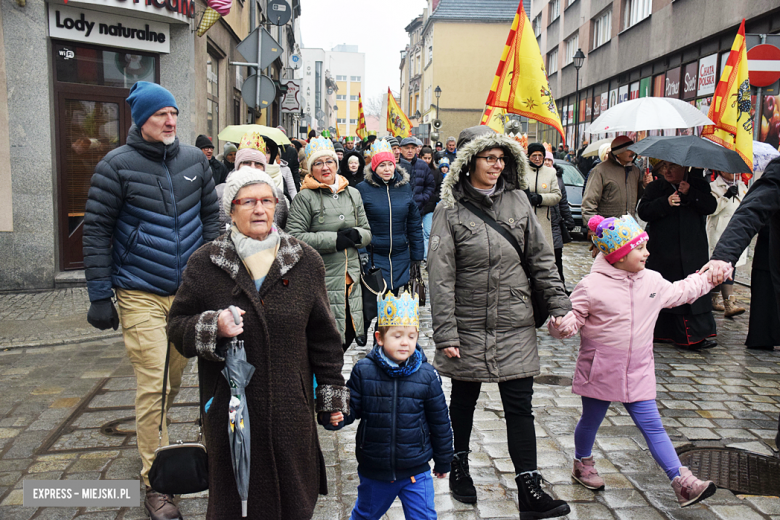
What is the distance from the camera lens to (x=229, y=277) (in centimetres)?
291

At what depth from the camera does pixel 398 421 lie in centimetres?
334

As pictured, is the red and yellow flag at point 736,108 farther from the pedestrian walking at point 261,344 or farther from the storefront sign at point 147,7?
the storefront sign at point 147,7

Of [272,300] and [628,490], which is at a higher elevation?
[272,300]

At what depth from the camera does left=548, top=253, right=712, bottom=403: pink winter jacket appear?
13.4ft

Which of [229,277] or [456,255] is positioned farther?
[456,255]

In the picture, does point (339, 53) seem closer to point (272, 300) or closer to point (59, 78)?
point (59, 78)

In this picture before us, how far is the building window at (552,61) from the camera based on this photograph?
1537 inches

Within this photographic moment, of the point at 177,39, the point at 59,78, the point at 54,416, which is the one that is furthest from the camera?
the point at 177,39

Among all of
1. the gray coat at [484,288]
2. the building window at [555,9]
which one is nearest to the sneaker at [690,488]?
the gray coat at [484,288]

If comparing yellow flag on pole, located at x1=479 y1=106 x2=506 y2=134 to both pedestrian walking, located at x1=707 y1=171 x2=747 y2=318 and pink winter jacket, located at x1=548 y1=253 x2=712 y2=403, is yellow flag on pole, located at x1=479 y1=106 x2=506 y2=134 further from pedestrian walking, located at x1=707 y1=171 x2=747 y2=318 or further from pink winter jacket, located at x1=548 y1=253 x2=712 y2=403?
pink winter jacket, located at x1=548 y1=253 x2=712 y2=403

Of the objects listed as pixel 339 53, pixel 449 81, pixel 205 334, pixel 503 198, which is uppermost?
pixel 339 53

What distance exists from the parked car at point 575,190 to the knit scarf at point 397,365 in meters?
14.1

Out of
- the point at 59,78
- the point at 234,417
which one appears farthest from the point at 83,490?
the point at 59,78

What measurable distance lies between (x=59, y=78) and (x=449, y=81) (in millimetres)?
49027
